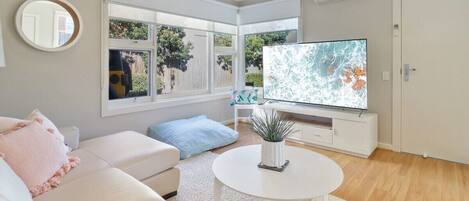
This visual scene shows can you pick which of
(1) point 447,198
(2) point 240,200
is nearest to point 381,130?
(1) point 447,198

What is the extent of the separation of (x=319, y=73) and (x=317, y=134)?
822 mm

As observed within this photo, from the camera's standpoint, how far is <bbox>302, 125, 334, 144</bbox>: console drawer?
332 cm

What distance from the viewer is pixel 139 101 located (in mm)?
3521

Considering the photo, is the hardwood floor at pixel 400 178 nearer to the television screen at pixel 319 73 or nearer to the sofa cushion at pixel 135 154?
the television screen at pixel 319 73

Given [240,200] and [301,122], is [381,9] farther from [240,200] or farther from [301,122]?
[240,200]

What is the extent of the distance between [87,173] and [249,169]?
3.55ft

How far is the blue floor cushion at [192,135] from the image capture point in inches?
123

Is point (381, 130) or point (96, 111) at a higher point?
point (96, 111)

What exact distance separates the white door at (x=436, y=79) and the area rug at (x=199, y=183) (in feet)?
5.80

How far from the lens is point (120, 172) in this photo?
168 centimetres

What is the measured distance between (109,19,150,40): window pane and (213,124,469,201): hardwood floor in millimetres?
2883

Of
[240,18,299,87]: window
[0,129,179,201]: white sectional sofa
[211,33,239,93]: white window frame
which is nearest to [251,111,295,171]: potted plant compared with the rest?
[0,129,179,201]: white sectional sofa

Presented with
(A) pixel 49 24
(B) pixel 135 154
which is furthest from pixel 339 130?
(A) pixel 49 24

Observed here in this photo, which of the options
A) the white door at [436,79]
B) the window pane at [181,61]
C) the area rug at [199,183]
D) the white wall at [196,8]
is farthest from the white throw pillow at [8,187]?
the white door at [436,79]
